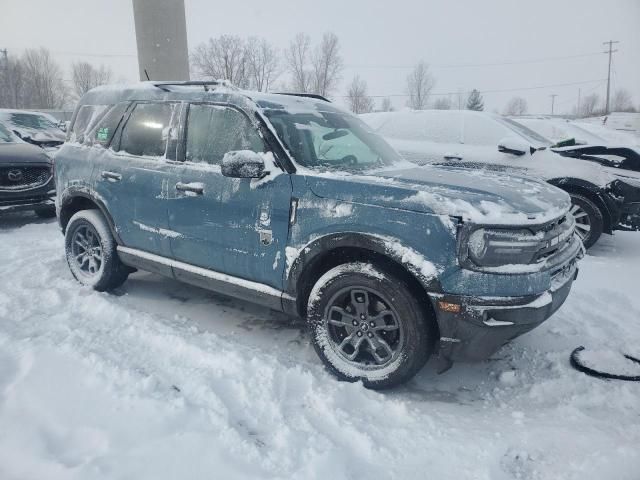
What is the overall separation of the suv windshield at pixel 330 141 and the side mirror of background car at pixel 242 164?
0.91ft

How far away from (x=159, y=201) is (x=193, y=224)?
423mm

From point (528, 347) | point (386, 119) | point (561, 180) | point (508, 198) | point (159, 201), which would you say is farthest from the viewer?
point (386, 119)

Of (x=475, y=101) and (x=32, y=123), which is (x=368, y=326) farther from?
(x=475, y=101)

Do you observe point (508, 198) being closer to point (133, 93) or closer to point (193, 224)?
point (193, 224)

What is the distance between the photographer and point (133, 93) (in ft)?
13.2

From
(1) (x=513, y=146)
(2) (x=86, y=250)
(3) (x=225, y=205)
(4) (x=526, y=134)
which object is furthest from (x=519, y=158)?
(2) (x=86, y=250)

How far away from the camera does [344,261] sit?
291cm

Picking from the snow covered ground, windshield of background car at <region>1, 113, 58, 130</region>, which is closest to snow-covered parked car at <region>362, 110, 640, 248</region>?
the snow covered ground

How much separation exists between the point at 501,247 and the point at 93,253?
3702 mm

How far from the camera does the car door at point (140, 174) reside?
3604mm

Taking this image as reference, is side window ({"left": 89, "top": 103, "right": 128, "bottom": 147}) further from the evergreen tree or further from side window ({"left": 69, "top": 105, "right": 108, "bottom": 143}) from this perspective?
the evergreen tree

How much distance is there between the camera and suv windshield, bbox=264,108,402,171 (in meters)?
3.17

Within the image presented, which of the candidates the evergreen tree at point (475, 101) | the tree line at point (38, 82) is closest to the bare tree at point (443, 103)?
the evergreen tree at point (475, 101)

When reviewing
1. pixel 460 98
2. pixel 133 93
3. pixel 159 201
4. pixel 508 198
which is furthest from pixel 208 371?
pixel 460 98
